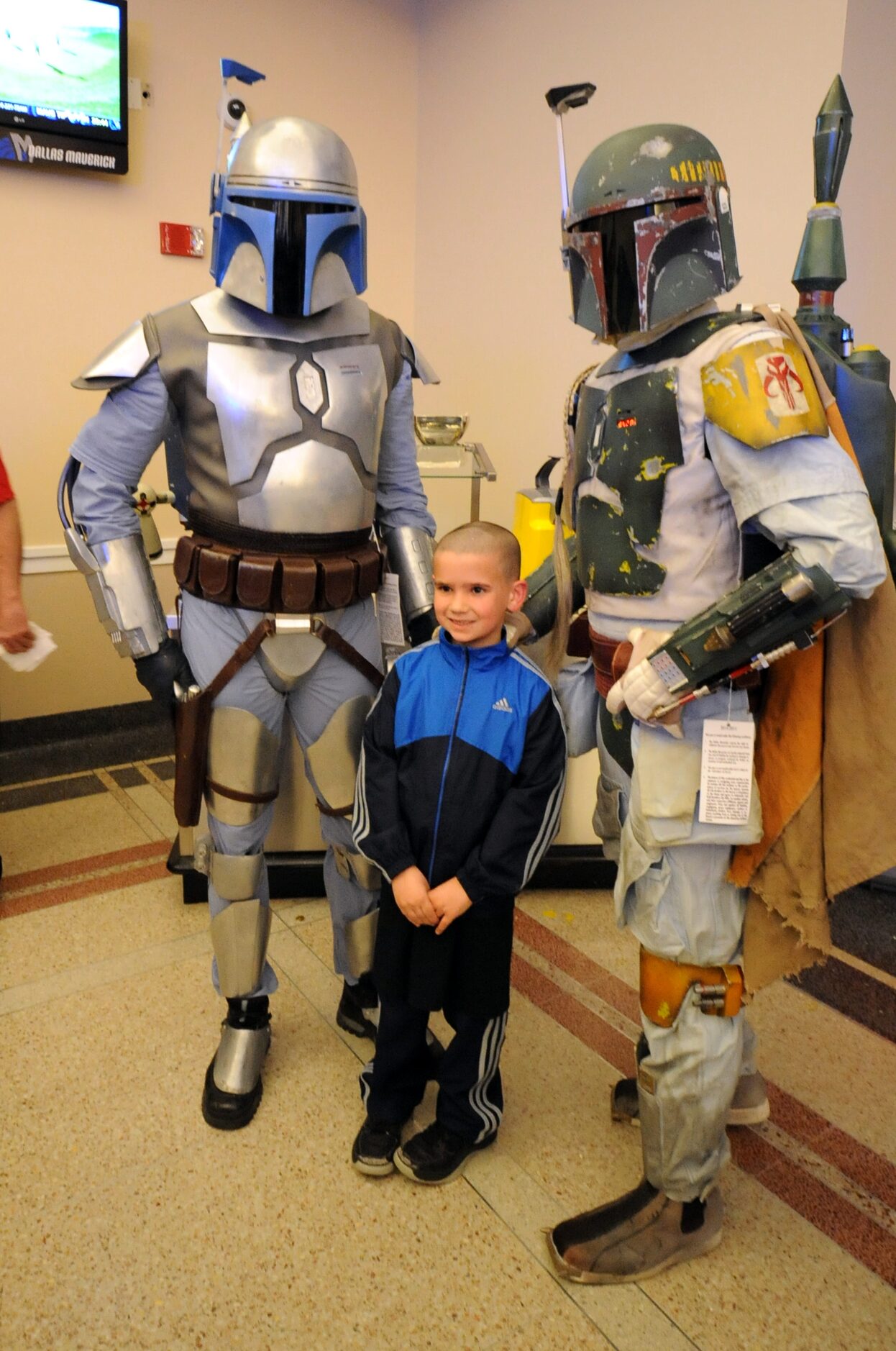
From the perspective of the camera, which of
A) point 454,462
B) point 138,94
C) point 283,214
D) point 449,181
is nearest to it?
point 283,214

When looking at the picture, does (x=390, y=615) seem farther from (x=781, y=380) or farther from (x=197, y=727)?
(x=781, y=380)

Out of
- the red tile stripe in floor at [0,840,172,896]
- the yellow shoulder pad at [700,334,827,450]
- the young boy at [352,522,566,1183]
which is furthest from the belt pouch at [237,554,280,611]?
the red tile stripe in floor at [0,840,172,896]

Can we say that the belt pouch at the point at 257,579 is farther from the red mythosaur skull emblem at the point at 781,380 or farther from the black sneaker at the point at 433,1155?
the black sneaker at the point at 433,1155

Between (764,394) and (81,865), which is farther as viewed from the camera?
(81,865)

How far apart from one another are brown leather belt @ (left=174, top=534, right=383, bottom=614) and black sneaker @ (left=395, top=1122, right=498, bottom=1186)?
0.92 meters

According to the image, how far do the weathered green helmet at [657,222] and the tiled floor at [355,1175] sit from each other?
1390mm

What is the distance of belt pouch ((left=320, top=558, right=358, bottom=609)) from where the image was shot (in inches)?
65.7

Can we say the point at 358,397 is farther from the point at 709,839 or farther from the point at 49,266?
the point at 49,266

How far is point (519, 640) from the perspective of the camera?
1551 millimetres

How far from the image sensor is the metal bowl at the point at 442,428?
3.09m

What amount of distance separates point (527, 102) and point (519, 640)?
2.71 m

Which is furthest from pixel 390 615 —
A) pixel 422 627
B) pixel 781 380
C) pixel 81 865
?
pixel 81 865

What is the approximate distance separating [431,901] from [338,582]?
1.90 ft

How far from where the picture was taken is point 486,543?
144cm
